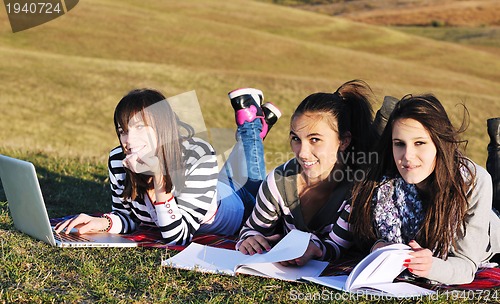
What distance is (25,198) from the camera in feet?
13.1

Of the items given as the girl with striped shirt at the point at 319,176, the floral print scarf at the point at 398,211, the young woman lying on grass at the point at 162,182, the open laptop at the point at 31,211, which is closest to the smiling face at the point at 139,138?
the young woman lying on grass at the point at 162,182

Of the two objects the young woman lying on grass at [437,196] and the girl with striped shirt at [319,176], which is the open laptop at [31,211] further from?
the young woman lying on grass at [437,196]

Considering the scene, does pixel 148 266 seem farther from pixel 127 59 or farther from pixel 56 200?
pixel 127 59

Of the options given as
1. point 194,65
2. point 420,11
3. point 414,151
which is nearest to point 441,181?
point 414,151

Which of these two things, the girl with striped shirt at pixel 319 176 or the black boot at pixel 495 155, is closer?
the girl with striped shirt at pixel 319 176

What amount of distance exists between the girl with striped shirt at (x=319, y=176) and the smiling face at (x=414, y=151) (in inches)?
18.9

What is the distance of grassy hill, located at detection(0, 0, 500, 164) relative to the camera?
14914 millimetres

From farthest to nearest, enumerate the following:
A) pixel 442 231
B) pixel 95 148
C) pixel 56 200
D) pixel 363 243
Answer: pixel 95 148, pixel 56 200, pixel 363 243, pixel 442 231

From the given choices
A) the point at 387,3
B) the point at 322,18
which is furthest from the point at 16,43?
the point at 387,3

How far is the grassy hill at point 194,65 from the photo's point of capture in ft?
48.9

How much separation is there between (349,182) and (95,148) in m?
8.66

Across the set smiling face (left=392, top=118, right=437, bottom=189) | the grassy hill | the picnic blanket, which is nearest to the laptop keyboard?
the picnic blanket

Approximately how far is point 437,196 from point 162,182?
1.62m

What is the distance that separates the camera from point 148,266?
3686 mm
